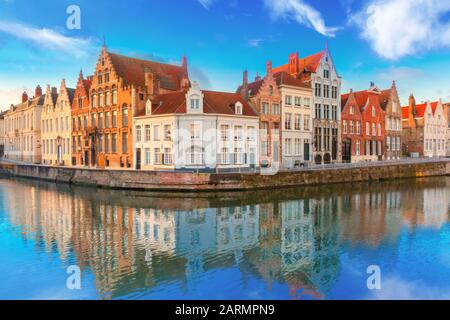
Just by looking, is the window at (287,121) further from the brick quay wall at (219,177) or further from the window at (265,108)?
A: the brick quay wall at (219,177)

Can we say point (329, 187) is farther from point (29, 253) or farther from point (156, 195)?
point (29, 253)

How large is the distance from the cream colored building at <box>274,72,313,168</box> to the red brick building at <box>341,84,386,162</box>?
6.77 metres

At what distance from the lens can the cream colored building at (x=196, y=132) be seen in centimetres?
3209

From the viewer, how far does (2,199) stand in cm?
2844

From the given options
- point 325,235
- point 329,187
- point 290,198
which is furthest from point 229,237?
point 329,187

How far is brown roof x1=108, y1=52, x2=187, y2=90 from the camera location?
129 ft

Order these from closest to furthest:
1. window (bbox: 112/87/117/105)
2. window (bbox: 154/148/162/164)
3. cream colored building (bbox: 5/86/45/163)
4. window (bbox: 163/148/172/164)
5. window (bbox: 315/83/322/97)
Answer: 1. window (bbox: 163/148/172/164)
2. window (bbox: 154/148/162/164)
3. window (bbox: 112/87/117/105)
4. window (bbox: 315/83/322/97)
5. cream colored building (bbox: 5/86/45/163)

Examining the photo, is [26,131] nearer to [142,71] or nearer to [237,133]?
[142,71]

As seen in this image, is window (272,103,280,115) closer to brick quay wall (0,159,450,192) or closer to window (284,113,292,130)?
window (284,113,292,130)

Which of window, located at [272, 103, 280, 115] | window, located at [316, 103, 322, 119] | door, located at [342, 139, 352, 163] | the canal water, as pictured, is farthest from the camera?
door, located at [342, 139, 352, 163]

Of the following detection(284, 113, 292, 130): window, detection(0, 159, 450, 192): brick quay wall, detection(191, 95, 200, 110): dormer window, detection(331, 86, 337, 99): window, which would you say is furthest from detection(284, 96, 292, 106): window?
detection(191, 95, 200, 110): dormer window

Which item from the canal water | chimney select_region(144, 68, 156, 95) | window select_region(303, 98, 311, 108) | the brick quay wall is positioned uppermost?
chimney select_region(144, 68, 156, 95)

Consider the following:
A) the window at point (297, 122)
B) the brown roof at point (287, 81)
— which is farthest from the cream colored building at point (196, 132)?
the window at point (297, 122)

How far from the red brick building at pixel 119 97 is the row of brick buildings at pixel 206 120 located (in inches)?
4.2
